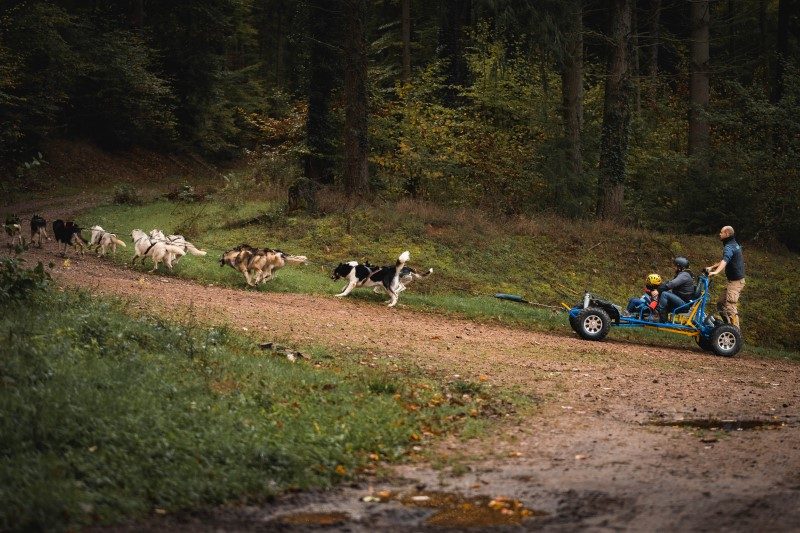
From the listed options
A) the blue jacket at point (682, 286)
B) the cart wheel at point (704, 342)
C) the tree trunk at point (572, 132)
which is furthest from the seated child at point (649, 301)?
the tree trunk at point (572, 132)

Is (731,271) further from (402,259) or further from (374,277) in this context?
(374,277)

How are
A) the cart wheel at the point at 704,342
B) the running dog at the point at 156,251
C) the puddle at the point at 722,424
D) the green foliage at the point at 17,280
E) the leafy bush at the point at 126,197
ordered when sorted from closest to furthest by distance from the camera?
the puddle at the point at 722,424 → the green foliage at the point at 17,280 → the cart wheel at the point at 704,342 → the running dog at the point at 156,251 → the leafy bush at the point at 126,197

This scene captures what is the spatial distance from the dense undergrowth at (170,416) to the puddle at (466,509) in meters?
0.85

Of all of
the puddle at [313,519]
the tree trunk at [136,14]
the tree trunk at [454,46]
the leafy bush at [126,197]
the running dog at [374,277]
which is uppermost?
the tree trunk at [136,14]

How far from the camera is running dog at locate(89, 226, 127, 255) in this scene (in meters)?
22.0

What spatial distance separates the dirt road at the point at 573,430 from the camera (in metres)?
6.57

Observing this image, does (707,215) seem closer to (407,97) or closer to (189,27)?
(407,97)

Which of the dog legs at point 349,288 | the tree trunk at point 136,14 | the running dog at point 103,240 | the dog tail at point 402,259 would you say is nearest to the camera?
the dog tail at point 402,259

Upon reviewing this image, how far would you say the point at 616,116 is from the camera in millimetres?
28594

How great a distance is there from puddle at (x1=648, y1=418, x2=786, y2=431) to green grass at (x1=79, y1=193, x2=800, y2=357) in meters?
8.35

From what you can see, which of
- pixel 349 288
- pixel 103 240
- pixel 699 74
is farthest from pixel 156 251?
pixel 699 74

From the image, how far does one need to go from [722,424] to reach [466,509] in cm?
484

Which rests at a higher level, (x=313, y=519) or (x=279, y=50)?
(x=279, y=50)

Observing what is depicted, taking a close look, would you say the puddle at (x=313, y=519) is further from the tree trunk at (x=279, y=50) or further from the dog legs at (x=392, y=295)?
the tree trunk at (x=279, y=50)
